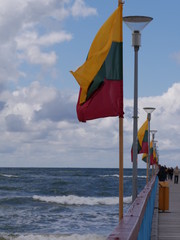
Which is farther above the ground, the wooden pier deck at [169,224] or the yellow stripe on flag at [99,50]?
the yellow stripe on flag at [99,50]

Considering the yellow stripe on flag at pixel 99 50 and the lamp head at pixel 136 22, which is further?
the lamp head at pixel 136 22

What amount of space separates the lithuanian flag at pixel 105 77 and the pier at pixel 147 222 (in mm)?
1681

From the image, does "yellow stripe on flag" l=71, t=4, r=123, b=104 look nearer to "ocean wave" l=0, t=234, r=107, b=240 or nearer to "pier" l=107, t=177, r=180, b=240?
"pier" l=107, t=177, r=180, b=240

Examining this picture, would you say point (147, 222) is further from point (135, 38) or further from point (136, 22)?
point (136, 22)

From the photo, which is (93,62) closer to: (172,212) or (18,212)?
(172,212)

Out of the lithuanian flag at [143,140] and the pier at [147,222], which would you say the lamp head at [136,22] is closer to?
the pier at [147,222]

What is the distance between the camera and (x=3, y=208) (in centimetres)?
4419

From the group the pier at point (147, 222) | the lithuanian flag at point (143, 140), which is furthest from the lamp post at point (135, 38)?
the lithuanian flag at point (143, 140)

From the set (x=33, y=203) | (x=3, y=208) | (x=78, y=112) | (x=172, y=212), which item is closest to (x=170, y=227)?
(x=172, y=212)

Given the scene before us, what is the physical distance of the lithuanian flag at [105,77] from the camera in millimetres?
9148

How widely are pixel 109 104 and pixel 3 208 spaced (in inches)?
1441

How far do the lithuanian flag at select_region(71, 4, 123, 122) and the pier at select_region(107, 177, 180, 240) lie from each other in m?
1.68

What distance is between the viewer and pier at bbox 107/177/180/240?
18.3ft

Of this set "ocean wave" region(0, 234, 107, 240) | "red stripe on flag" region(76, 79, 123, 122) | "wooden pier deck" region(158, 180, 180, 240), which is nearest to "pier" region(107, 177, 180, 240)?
"wooden pier deck" region(158, 180, 180, 240)
